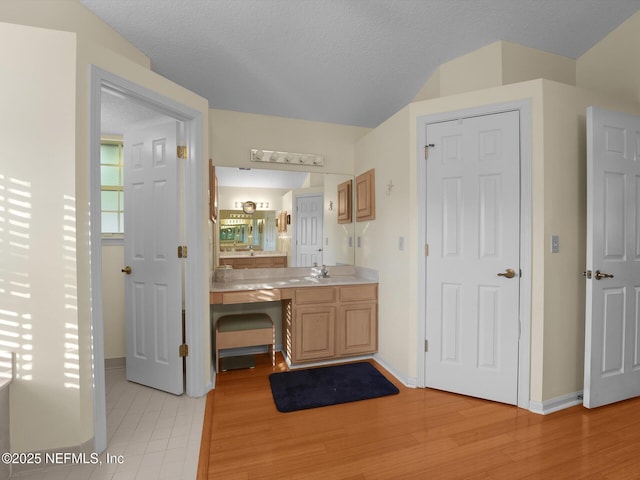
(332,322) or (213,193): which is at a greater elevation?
(213,193)

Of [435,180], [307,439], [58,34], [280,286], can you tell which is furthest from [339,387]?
[58,34]

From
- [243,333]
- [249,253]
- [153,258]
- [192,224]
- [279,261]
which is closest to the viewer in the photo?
[192,224]

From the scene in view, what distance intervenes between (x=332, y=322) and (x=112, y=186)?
8.70ft

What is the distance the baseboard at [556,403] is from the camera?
2.08 m

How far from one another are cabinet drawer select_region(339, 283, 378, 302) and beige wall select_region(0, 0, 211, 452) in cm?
202

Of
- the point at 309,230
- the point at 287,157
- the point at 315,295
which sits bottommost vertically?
the point at 315,295

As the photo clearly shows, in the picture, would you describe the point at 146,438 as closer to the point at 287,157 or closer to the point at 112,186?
the point at 112,186

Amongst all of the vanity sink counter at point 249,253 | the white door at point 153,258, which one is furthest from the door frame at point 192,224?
the vanity sink counter at point 249,253

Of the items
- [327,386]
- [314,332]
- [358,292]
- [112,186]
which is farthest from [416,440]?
[112,186]

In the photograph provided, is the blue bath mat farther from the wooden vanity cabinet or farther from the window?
the window

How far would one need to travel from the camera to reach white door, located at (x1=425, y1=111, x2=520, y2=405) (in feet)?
7.13

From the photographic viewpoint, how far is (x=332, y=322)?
2910 millimetres

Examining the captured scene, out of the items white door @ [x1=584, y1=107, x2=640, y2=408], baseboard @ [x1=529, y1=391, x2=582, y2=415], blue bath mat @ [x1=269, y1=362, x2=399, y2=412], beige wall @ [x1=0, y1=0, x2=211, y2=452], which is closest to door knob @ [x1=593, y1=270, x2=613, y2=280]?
white door @ [x1=584, y1=107, x2=640, y2=408]

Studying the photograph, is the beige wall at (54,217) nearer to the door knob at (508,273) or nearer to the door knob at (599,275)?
the door knob at (508,273)
